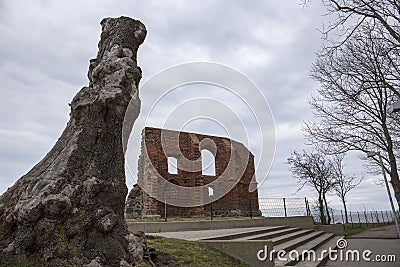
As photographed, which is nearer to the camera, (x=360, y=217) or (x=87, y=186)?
(x=87, y=186)

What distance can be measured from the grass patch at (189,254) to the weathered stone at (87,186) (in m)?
1.06

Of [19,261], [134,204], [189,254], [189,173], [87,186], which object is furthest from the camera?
[189,173]

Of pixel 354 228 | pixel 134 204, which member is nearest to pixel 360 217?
pixel 354 228

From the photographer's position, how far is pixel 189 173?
2105 centimetres

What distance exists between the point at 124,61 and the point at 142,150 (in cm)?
1454

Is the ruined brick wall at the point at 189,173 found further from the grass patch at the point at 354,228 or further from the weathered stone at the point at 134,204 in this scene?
the grass patch at the point at 354,228

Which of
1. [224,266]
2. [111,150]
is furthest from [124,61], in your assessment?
[224,266]

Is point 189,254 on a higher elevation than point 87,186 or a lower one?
lower

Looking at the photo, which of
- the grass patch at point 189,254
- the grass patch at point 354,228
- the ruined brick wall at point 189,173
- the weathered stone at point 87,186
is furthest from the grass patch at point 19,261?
the grass patch at point 354,228

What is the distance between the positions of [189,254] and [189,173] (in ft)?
49.0

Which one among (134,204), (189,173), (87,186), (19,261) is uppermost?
(189,173)

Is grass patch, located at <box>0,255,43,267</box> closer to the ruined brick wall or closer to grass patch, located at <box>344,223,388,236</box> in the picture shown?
the ruined brick wall

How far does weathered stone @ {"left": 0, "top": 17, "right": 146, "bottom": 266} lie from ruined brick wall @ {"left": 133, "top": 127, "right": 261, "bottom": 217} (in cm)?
1333

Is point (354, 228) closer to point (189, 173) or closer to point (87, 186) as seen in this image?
point (189, 173)
